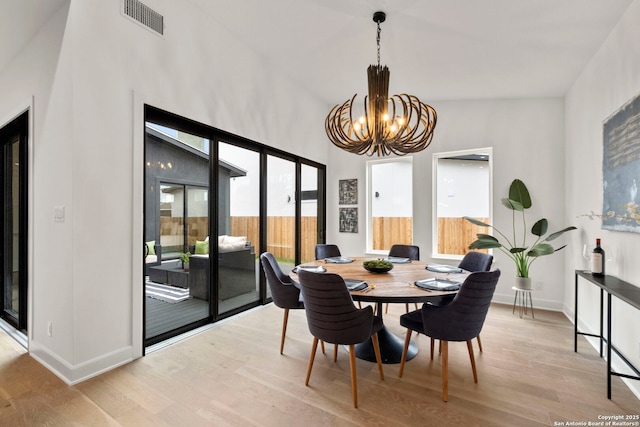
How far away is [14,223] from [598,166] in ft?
20.5

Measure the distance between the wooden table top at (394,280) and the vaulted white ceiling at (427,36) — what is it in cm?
233

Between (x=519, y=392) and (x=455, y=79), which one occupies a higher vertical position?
(x=455, y=79)

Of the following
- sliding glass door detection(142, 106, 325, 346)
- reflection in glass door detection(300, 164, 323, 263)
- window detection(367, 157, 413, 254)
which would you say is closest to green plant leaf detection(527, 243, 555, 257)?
window detection(367, 157, 413, 254)

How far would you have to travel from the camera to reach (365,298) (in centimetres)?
209

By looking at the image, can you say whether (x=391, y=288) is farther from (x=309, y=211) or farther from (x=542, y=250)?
(x=309, y=211)

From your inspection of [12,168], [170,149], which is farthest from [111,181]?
[12,168]

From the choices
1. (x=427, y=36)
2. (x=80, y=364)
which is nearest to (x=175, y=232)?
(x=80, y=364)

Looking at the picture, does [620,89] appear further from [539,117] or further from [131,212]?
[131,212]

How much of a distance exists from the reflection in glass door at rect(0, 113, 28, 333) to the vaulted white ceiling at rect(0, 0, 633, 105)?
81cm

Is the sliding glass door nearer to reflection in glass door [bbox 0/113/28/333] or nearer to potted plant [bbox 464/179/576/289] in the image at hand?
reflection in glass door [bbox 0/113/28/333]

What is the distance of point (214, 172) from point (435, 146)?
3369mm

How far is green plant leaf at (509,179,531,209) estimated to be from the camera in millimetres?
4023

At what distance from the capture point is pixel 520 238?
4.29 m

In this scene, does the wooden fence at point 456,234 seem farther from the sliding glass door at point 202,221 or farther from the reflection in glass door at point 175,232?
the reflection in glass door at point 175,232
